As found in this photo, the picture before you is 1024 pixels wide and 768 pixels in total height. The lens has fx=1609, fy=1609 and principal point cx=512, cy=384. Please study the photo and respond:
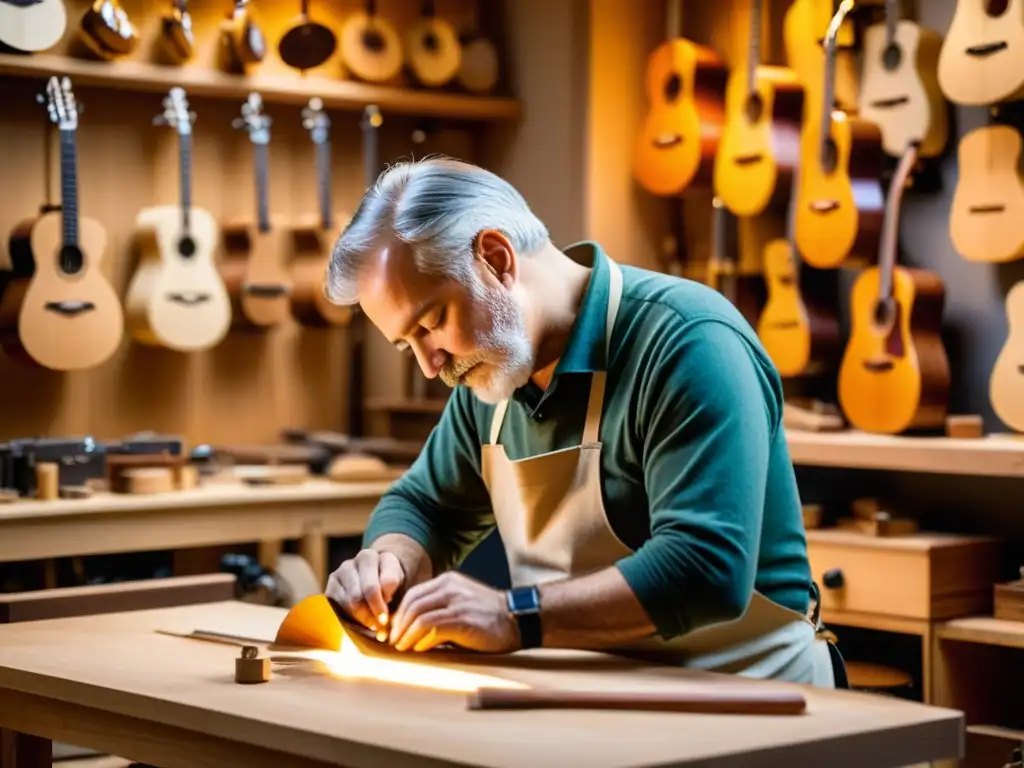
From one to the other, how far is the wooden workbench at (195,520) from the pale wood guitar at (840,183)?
1.64 metres

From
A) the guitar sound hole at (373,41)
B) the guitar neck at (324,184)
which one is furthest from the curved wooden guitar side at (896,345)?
the guitar sound hole at (373,41)

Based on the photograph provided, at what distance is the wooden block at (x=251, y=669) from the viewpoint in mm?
2264

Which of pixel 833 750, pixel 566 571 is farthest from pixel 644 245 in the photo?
pixel 833 750

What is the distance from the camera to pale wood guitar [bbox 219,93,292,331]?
5465mm

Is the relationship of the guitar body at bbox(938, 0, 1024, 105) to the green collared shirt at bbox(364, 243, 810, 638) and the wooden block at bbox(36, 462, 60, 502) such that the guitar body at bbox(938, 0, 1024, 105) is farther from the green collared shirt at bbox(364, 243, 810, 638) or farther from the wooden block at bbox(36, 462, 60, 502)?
the wooden block at bbox(36, 462, 60, 502)

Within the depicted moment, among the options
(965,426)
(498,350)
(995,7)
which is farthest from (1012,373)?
(498,350)

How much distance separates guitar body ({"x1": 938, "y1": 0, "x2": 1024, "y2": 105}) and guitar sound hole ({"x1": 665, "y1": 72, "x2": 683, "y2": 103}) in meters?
1.15

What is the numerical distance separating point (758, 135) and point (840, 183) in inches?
16.3

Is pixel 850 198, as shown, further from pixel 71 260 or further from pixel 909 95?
pixel 71 260

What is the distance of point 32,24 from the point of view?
195 inches

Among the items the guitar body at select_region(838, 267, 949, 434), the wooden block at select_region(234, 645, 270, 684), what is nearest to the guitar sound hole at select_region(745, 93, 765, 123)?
the guitar body at select_region(838, 267, 949, 434)

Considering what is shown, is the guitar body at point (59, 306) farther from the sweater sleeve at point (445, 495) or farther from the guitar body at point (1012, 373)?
the guitar body at point (1012, 373)

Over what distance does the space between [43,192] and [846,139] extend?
8.45 feet

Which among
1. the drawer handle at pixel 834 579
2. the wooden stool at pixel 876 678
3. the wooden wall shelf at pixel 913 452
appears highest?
the wooden wall shelf at pixel 913 452
